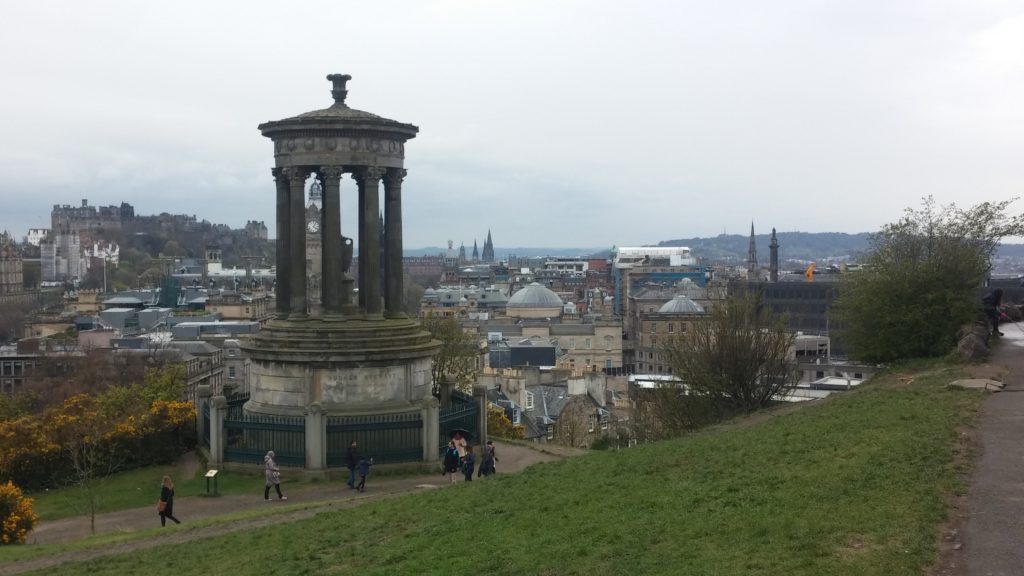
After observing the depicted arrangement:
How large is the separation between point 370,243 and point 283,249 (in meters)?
2.47

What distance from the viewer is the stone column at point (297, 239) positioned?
1055 inches

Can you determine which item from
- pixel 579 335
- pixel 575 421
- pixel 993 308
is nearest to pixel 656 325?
pixel 579 335

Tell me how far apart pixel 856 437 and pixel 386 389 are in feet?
40.8

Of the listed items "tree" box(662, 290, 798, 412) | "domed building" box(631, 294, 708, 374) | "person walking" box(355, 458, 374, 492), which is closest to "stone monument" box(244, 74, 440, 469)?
"person walking" box(355, 458, 374, 492)

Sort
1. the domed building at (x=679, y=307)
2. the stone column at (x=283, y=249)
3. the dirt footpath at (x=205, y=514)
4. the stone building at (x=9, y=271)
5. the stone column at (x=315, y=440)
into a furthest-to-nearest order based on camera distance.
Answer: the stone building at (x=9, y=271) → the domed building at (x=679, y=307) → the stone column at (x=283, y=249) → the stone column at (x=315, y=440) → the dirt footpath at (x=205, y=514)

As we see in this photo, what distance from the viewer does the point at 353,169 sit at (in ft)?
88.9

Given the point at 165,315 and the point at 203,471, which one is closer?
the point at 203,471

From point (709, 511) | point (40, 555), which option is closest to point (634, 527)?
point (709, 511)

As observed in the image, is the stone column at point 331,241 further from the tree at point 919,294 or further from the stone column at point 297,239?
the tree at point 919,294

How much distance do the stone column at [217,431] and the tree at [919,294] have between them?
17657mm

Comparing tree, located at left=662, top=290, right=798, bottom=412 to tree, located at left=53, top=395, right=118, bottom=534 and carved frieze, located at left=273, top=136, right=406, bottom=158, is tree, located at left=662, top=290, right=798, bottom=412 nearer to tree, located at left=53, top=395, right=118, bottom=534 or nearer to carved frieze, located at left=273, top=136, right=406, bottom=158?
carved frieze, located at left=273, top=136, right=406, bottom=158

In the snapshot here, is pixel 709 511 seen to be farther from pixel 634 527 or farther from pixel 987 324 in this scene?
pixel 987 324

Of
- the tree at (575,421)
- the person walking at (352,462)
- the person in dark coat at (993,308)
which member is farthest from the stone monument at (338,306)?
the tree at (575,421)

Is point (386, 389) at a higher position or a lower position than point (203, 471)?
higher
